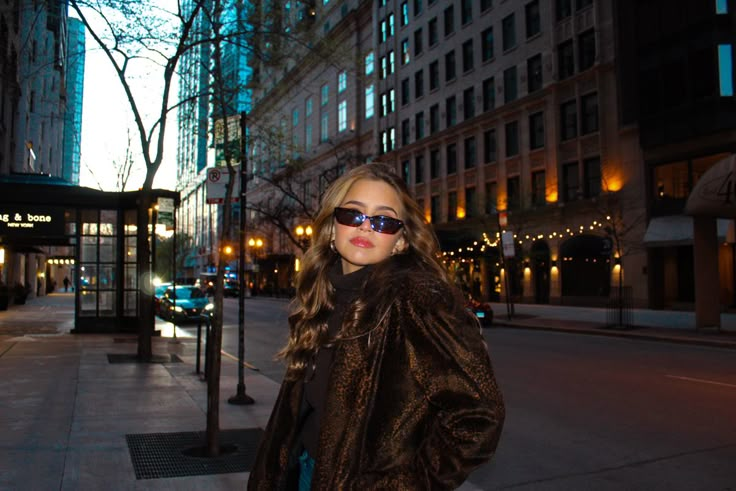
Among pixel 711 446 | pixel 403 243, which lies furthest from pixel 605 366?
pixel 403 243

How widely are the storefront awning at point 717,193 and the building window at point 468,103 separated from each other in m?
25.4

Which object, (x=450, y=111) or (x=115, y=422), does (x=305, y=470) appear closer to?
(x=115, y=422)

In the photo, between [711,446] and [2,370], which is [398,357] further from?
[2,370]

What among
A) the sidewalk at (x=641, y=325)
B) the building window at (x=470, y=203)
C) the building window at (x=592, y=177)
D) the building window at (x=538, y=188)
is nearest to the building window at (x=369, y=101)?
the building window at (x=470, y=203)

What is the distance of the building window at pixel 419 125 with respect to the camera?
155 feet

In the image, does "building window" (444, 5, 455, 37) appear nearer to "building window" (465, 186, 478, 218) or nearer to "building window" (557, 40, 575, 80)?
"building window" (557, 40, 575, 80)

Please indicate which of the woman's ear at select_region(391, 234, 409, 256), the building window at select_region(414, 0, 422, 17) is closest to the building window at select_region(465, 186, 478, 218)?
the building window at select_region(414, 0, 422, 17)

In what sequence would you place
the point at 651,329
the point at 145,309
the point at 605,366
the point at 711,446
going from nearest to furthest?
the point at 711,446, the point at 605,366, the point at 145,309, the point at 651,329

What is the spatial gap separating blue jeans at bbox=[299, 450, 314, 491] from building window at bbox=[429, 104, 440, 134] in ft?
145

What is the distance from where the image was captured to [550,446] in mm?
6688

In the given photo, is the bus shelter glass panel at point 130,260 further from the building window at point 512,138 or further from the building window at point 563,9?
the building window at point 563,9

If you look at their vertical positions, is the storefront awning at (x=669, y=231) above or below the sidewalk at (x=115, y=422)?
above

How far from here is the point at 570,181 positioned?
34969mm

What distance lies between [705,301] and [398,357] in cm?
1896
